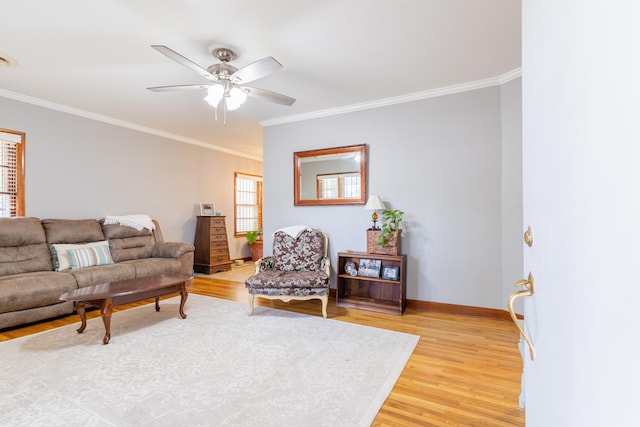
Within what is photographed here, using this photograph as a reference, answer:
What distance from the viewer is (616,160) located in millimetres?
424

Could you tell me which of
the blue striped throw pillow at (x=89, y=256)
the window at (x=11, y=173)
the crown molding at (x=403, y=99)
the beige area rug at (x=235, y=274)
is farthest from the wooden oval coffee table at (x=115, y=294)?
the crown molding at (x=403, y=99)

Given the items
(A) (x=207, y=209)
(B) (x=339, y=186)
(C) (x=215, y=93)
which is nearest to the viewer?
(C) (x=215, y=93)

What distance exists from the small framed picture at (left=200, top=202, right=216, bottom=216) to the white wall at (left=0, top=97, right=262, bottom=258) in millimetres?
130

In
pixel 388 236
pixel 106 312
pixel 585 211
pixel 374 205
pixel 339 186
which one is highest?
pixel 339 186

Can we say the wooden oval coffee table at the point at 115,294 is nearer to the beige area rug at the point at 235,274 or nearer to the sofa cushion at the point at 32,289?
the sofa cushion at the point at 32,289

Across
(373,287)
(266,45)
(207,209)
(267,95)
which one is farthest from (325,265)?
(207,209)

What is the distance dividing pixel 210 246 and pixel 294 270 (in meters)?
2.55

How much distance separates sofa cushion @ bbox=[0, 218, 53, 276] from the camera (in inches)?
132

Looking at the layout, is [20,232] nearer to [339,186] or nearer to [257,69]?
[257,69]

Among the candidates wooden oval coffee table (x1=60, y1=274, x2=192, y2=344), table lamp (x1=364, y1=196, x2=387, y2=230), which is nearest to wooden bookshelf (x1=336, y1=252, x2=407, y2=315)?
table lamp (x1=364, y1=196, x2=387, y2=230)

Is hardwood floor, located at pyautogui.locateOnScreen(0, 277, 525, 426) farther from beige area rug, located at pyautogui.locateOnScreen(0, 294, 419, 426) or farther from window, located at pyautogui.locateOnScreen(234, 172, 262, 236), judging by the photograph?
window, located at pyautogui.locateOnScreen(234, 172, 262, 236)

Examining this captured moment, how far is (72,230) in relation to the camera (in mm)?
3936

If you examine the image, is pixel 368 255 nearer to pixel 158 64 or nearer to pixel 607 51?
pixel 158 64

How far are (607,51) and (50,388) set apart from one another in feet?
9.85
